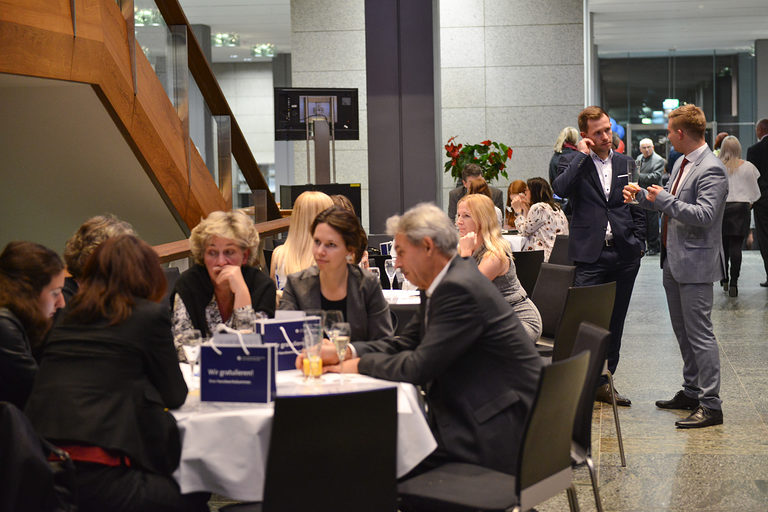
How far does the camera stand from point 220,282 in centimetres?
380

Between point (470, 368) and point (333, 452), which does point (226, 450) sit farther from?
point (470, 368)

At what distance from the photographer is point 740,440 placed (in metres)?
5.00

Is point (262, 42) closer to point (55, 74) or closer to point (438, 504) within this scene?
point (55, 74)

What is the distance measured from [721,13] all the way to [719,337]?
385 inches

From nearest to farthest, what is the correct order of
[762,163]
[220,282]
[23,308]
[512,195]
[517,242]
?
[23,308], [220,282], [517,242], [512,195], [762,163]

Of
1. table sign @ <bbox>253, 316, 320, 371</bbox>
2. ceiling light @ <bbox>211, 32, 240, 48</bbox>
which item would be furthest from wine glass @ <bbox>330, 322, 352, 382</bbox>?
ceiling light @ <bbox>211, 32, 240, 48</bbox>

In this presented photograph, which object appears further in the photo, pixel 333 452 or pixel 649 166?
pixel 649 166

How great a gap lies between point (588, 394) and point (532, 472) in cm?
48

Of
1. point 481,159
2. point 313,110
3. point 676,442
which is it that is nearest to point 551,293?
point 676,442

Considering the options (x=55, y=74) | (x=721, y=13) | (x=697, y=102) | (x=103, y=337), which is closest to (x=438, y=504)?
(x=103, y=337)

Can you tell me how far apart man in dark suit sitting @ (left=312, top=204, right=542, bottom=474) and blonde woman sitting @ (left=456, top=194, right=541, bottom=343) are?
1771mm

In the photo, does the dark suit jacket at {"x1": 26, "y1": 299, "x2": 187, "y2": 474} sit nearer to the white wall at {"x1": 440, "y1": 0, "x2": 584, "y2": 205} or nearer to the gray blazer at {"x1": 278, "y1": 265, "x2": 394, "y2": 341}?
the gray blazer at {"x1": 278, "y1": 265, "x2": 394, "y2": 341}

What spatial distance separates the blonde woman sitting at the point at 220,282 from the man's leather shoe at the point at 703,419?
8.75ft

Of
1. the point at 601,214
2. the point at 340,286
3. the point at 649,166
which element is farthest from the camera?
the point at 649,166
